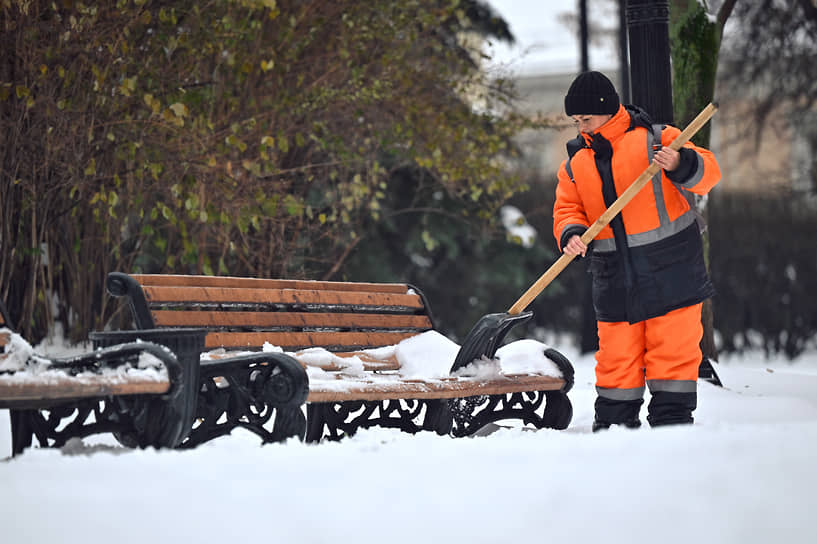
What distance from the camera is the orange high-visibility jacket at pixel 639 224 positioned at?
3877 mm

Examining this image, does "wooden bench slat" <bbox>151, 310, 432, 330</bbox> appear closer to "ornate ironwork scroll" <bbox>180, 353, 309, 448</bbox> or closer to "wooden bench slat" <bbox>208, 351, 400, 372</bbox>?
"wooden bench slat" <bbox>208, 351, 400, 372</bbox>

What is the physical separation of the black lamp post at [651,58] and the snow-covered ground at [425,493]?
3138mm

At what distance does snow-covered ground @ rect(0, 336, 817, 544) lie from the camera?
2.29 metres

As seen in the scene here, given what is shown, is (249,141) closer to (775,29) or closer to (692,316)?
(692,316)

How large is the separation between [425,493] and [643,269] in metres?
1.75

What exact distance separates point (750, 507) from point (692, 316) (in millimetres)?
1569

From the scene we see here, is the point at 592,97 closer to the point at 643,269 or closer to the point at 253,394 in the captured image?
the point at 643,269

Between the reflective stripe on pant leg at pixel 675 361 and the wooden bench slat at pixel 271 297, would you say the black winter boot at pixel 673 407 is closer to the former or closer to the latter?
the reflective stripe on pant leg at pixel 675 361

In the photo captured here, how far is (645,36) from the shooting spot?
5.70m

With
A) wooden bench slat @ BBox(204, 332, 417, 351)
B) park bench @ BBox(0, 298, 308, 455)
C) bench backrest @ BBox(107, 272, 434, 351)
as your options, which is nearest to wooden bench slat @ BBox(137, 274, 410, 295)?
bench backrest @ BBox(107, 272, 434, 351)

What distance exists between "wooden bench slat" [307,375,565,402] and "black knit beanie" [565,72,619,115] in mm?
1079

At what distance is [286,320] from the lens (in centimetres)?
425

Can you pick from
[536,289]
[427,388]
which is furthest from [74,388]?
[536,289]

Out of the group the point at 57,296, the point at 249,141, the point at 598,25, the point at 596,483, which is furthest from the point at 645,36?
the point at 598,25
